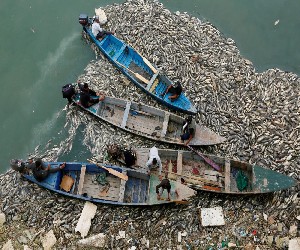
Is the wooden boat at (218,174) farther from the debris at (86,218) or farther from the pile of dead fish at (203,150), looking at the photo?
the debris at (86,218)

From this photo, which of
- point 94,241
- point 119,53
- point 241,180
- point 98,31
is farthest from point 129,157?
point 98,31

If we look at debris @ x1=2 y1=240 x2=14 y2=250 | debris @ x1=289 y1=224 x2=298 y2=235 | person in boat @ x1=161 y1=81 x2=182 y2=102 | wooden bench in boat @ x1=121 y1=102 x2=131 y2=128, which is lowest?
debris @ x1=2 y1=240 x2=14 y2=250

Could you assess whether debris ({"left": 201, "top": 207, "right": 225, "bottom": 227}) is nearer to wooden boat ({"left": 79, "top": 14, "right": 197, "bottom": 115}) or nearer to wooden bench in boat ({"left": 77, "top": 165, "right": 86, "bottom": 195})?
wooden boat ({"left": 79, "top": 14, "right": 197, "bottom": 115})

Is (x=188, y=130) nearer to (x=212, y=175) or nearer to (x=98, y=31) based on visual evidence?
A: (x=212, y=175)

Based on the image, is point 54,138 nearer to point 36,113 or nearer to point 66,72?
point 36,113

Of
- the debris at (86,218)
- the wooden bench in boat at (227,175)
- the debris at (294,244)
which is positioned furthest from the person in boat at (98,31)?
the debris at (294,244)

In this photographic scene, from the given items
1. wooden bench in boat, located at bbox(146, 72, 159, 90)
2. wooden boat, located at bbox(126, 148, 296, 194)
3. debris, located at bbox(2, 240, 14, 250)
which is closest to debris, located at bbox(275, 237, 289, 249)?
wooden boat, located at bbox(126, 148, 296, 194)

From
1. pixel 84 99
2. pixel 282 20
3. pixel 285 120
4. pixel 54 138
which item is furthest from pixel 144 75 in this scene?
pixel 282 20
